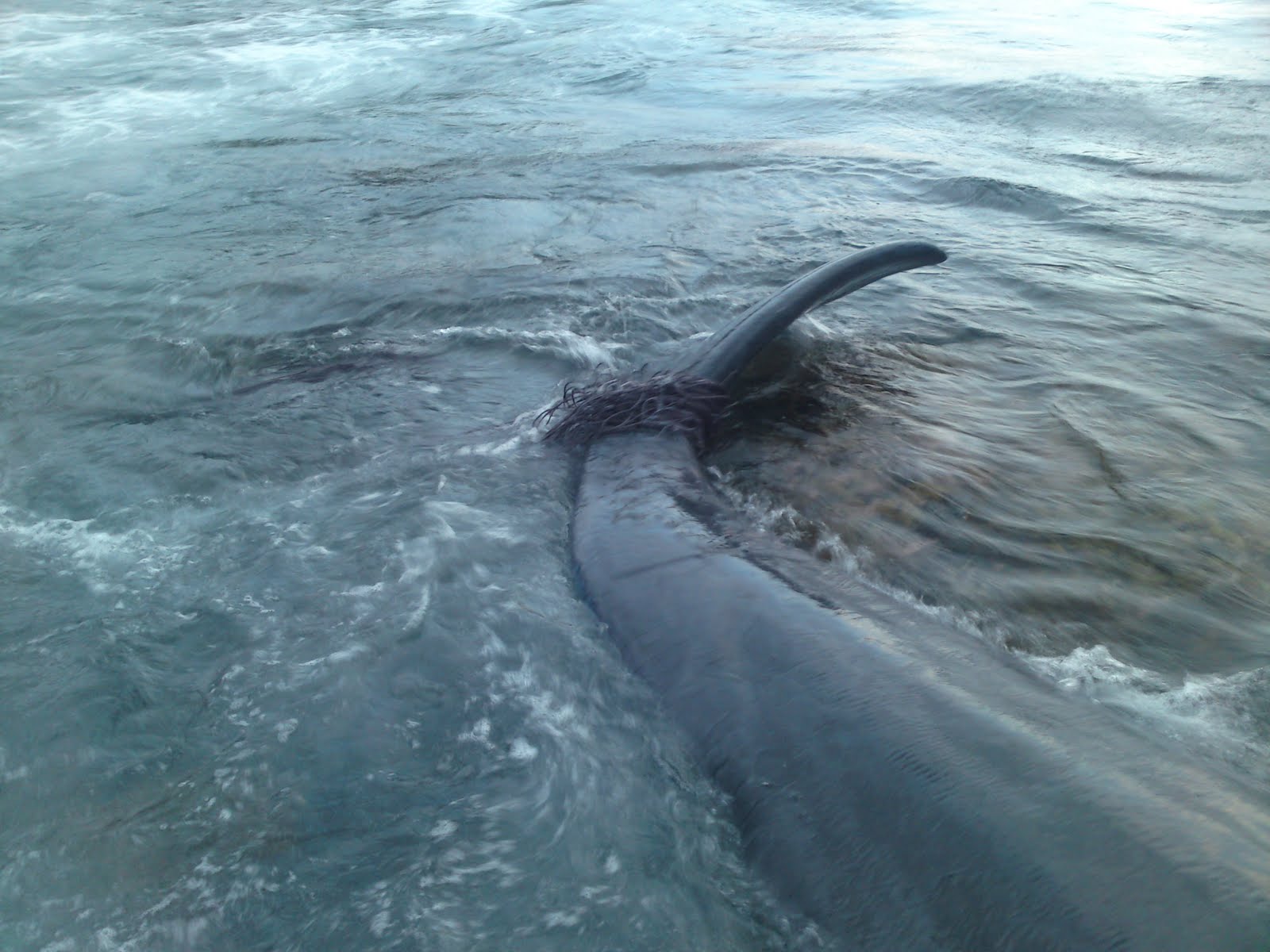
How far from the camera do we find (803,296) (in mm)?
4566

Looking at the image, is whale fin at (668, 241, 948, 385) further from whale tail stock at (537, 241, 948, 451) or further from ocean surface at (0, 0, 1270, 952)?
ocean surface at (0, 0, 1270, 952)

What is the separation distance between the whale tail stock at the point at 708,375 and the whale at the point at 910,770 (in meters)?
0.87

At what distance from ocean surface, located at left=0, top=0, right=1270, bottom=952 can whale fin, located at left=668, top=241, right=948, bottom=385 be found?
Answer: 0.90 feet

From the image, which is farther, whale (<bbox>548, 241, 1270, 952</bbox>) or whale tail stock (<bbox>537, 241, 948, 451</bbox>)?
whale tail stock (<bbox>537, 241, 948, 451</bbox>)

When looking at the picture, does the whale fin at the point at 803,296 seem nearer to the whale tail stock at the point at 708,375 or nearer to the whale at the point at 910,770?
the whale tail stock at the point at 708,375

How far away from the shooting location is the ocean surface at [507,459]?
2670 mm

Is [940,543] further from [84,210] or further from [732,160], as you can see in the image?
[84,210]

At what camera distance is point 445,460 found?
447 centimetres

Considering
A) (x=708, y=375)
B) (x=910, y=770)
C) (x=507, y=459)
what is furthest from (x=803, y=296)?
(x=910, y=770)

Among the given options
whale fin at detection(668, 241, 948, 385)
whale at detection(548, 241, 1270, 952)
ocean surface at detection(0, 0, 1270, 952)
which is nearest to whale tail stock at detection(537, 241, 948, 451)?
whale fin at detection(668, 241, 948, 385)

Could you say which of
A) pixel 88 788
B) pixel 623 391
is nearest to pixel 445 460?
Answer: pixel 623 391

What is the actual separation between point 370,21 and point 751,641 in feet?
49.1

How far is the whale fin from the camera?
4.55m

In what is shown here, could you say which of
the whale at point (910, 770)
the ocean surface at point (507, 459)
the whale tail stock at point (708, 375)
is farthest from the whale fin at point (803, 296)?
the whale at point (910, 770)
